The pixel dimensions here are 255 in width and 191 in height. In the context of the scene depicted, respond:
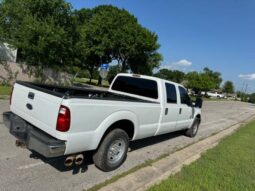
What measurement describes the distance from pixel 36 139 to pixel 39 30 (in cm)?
1598

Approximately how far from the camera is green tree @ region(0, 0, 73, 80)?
739 inches

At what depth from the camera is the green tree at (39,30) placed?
1877 centimetres

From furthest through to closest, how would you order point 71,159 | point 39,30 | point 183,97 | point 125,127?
point 39,30 → point 183,97 → point 125,127 → point 71,159

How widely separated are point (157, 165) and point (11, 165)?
117 inches

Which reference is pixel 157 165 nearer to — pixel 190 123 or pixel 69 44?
pixel 190 123

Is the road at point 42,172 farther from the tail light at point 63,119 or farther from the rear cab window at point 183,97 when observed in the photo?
the rear cab window at point 183,97

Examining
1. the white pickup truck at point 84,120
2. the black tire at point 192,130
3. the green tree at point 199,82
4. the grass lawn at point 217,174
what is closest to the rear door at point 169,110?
the white pickup truck at point 84,120

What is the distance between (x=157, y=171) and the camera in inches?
219

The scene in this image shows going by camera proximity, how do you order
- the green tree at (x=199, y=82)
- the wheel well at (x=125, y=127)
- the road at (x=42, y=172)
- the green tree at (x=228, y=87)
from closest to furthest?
the road at (x=42, y=172), the wheel well at (x=125, y=127), the green tree at (x=199, y=82), the green tree at (x=228, y=87)

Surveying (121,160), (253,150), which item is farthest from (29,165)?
(253,150)

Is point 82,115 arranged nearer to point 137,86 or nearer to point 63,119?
point 63,119

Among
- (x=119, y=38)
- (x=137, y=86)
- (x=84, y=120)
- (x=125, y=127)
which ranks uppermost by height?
(x=119, y=38)

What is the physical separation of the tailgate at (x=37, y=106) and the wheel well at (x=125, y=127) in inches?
45.4

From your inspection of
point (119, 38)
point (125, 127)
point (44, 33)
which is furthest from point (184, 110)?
point (119, 38)
